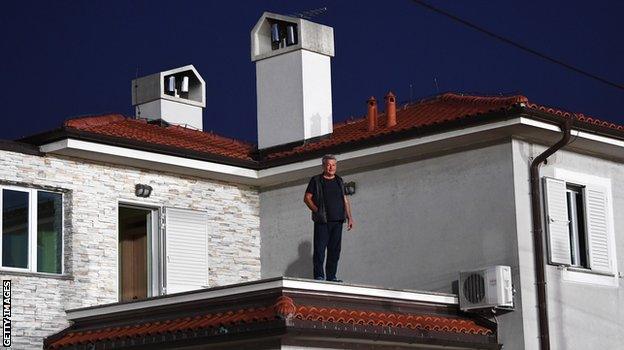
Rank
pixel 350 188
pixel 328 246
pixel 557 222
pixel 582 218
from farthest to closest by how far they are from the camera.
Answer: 1. pixel 350 188
2. pixel 582 218
3. pixel 557 222
4. pixel 328 246

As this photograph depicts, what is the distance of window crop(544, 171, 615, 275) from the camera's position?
2030cm

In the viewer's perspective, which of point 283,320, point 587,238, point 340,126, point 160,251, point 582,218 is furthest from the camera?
point 340,126

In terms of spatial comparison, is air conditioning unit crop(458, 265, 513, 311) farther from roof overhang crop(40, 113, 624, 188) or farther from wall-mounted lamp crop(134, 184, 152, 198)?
wall-mounted lamp crop(134, 184, 152, 198)

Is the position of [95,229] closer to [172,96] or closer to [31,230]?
[31,230]

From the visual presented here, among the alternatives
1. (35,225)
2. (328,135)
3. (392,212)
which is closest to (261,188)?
(328,135)

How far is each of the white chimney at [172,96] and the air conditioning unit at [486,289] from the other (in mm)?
8709

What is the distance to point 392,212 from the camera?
21.4 meters

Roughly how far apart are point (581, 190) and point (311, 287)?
5.67 metres

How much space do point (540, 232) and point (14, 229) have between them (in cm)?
778

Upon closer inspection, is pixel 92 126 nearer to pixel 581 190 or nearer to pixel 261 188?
pixel 261 188

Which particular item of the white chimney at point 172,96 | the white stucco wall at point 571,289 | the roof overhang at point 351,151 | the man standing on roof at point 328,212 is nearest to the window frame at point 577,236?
the white stucco wall at point 571,289

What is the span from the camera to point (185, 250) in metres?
21.8

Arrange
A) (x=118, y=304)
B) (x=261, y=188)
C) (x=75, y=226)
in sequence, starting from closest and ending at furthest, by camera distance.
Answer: (x=118, y=304)
(x=75, y=226)
(x=261, y=188)

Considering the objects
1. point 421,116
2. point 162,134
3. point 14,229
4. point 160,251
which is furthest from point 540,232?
point 14,229
